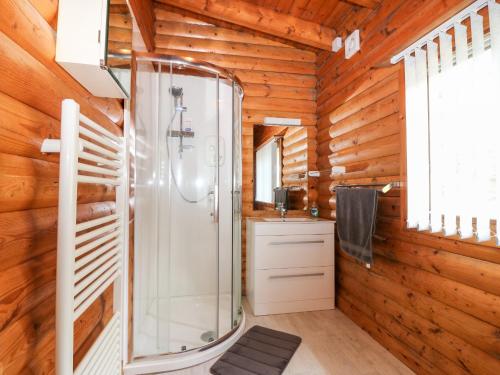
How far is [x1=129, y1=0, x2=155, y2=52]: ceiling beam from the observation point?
1990 mm

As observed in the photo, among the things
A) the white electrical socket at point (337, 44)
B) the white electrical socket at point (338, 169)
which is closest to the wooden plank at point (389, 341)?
the white electrical socket at point (338, 169)

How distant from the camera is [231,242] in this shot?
2.23 m

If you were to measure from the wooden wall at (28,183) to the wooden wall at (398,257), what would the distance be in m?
1.94

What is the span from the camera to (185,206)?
247 cm

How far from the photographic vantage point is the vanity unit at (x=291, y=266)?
242cm

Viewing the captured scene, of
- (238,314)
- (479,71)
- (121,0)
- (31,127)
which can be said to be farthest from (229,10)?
(238,314)

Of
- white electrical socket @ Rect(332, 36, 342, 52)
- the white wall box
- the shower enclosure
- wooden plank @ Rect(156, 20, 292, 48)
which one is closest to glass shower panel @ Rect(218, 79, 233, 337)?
the shower enclosure

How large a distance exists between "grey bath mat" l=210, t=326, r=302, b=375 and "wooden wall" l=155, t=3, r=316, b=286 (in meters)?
0.84

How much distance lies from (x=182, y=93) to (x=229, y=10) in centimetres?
103

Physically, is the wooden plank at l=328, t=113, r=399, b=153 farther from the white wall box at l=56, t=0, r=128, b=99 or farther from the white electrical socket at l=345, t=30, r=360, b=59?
the white wall box at l=56, t=0, r=128, b=99

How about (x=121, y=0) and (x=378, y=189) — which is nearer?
(x=121, y=0)

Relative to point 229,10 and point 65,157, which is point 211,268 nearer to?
point 65,157

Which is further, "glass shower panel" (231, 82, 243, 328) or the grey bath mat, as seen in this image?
"glass shower panel" (231, 82, 243, 328)

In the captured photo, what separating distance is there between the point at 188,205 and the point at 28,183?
167 centimetres
